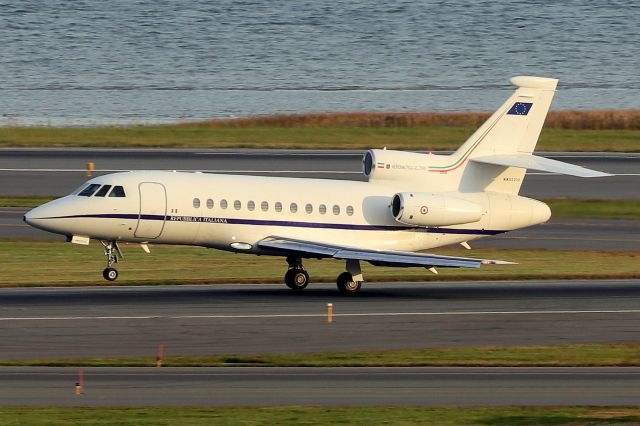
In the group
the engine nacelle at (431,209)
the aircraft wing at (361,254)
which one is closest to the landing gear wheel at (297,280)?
the aircraft wing at (361,254)

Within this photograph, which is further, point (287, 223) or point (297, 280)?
point (287, 223)

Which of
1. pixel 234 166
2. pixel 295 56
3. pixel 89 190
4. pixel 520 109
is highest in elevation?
pixel 520 109

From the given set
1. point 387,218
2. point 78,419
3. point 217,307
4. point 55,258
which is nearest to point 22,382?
point 78,419

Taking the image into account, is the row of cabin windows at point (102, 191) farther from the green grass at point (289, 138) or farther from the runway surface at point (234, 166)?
the green grass at point (289, 138)

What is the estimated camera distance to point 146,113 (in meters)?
98.0

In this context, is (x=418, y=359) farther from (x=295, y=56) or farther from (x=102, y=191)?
(x=295, y=56)

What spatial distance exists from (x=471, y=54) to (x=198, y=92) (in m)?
33.6

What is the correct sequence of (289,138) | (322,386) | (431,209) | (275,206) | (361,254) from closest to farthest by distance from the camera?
1. (322,386)
2. (361,254)
3. (275,206)
4. (431,209)
5. (289,138)

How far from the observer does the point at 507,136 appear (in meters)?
41.6

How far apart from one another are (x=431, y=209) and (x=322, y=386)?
1476cm

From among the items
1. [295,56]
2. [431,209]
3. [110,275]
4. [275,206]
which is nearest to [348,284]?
[275,206]

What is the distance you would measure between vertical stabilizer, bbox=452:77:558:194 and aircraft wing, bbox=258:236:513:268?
3.72m

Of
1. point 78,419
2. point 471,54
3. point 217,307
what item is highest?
point 78,419

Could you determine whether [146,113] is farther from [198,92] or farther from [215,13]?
[215,13]
